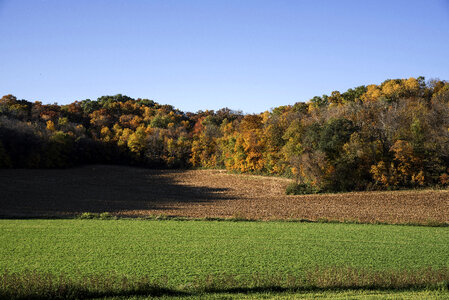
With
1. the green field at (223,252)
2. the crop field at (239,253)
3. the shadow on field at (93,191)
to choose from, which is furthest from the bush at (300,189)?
the green field at (223,252)

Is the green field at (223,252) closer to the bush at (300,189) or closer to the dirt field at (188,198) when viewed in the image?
the dirt field at (188,198)

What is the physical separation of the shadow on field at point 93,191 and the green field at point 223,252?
35.1 feet

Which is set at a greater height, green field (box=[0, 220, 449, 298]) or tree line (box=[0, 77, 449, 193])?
tree line (box=[0, 77, 449, 193])

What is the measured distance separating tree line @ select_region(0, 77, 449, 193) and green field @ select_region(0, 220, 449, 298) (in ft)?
67.0

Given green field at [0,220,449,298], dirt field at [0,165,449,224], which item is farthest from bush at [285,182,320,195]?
green field at [0,220,449,298]

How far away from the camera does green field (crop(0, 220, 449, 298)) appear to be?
11.1m

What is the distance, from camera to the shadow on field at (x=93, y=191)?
33.4m

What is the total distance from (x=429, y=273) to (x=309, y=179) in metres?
32.8

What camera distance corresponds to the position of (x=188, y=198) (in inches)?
1726

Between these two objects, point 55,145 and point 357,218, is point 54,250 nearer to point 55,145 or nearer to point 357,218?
point 357,218

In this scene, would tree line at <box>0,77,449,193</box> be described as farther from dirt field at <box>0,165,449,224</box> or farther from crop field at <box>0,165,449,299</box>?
crop field at <box>0,165,449,299</box>

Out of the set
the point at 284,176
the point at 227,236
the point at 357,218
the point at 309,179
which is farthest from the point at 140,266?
the point at 284,176

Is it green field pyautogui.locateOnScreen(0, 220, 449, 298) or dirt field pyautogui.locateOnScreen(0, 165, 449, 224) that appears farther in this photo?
dirt field pyautogui.locateOnScreen(0, 165, 449, 224)

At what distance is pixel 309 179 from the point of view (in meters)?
43.3
